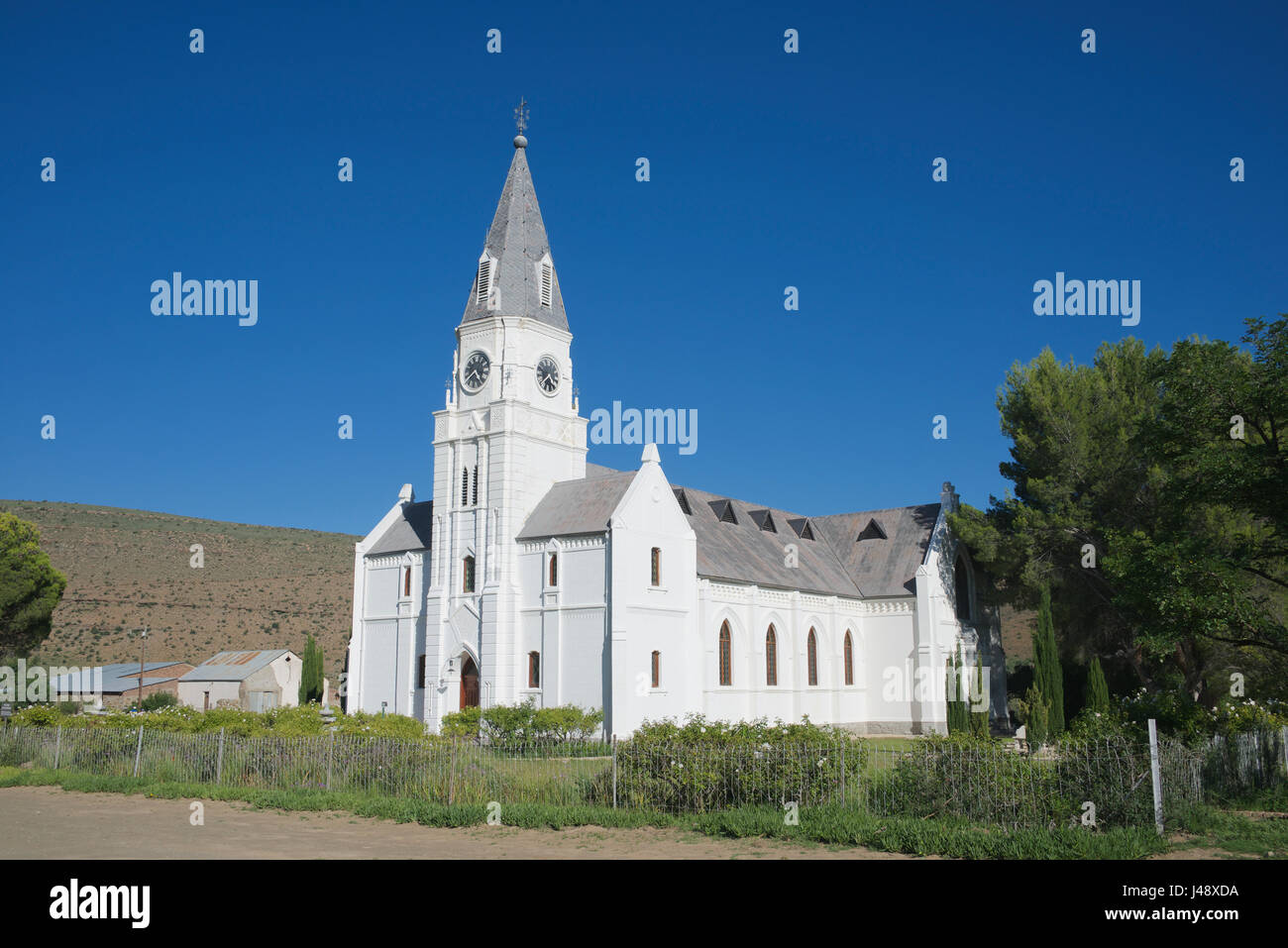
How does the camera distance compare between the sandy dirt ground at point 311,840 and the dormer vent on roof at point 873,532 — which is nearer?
the sandy dirt ground at point 311,840

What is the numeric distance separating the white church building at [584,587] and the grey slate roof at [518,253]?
99 millimetres

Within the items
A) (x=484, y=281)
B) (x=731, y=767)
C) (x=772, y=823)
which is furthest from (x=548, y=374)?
(x=772, y=823)

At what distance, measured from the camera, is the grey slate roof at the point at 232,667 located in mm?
62725

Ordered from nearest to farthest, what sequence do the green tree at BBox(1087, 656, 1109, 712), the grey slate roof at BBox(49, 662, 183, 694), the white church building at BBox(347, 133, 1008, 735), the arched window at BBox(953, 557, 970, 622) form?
the green tree at BBox(1087, 656, 1109, 712) < the white church building at BBox(347, 133, 1008, 735) < the arched window at BBox(953, 557, 970, 622) < the grey slate roof at BBox(49, 662, 183, 694)

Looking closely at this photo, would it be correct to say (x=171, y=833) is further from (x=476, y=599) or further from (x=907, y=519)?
(x=907, y=519)

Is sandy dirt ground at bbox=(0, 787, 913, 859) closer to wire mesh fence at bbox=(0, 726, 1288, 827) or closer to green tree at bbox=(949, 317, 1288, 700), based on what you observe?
wire mesh fence at bbox=(0, 726, 1288, 827)

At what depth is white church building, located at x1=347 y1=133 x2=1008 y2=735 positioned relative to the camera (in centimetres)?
3688

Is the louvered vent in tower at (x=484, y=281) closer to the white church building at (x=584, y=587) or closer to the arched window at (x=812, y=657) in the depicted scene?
the white church building at (x=584, y=587)

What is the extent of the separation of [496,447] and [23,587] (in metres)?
26.7

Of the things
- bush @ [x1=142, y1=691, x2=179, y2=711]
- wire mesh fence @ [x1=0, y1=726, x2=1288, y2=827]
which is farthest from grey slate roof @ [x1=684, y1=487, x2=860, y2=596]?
bush @ [x1=142, y1=691, x2=179, y2=711]

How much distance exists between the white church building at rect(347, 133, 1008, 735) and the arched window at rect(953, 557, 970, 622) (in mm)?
98

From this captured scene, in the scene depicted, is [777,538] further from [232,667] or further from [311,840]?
[232,667]

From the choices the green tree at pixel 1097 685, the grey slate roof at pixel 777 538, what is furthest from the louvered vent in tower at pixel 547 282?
the green tree at pixel 1097 685

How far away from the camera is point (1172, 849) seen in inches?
548
